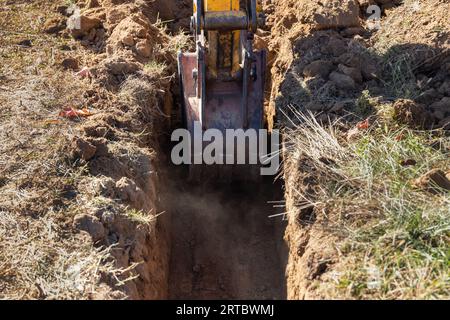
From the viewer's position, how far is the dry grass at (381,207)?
4168 millimetres

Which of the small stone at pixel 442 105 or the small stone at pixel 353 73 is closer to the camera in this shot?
the small stone at pixel 442 105

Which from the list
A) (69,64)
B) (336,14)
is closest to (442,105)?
(336,14)

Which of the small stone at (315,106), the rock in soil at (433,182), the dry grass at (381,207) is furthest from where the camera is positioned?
the small stone at (315,106)

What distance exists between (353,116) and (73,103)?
9.70 ft

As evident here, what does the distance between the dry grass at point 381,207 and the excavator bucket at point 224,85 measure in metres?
0.60

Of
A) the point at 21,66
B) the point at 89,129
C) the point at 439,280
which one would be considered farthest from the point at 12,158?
the point at 439,280

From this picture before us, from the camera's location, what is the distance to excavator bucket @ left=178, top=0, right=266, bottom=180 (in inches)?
239

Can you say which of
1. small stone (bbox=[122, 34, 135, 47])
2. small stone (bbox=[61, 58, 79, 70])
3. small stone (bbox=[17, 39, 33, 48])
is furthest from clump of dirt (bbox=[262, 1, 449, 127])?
small stone (bbox=[17, 39, 33, 48])

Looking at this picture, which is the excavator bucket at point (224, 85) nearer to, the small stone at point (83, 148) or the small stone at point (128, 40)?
the small stone at point (128, 40)

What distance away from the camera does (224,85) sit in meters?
6.36

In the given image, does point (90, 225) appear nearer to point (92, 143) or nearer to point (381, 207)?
point (92, 143)

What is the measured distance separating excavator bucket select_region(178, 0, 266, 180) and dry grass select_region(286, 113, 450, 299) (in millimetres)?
600

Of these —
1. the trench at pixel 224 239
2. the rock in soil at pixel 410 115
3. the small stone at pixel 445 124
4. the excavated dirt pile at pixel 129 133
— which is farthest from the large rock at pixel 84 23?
the small stone at pixel 445 124

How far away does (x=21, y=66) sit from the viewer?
7.27 metres
